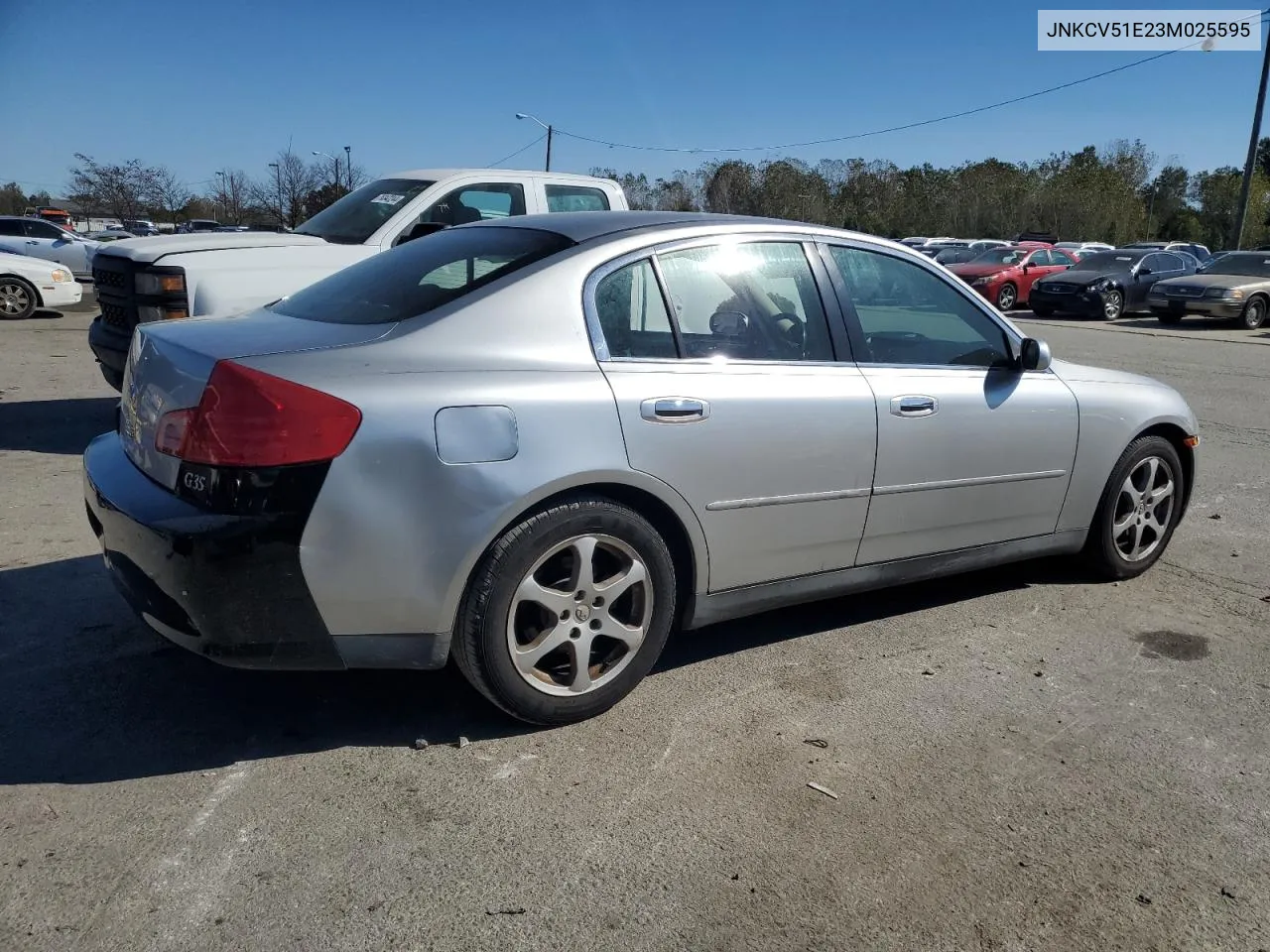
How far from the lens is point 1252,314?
21.4 m

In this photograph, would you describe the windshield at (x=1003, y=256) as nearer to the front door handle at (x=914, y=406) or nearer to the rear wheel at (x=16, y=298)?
the rear wheel at (x=16, y=298)

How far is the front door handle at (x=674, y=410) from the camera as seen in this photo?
3324 mm

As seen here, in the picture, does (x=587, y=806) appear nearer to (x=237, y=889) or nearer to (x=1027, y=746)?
(x=237, y=889)

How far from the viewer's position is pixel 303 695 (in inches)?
138

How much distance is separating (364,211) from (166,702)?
17.9 ft

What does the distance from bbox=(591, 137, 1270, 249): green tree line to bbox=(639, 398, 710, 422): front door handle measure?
5064cm

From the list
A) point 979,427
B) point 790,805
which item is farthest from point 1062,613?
point 790,805

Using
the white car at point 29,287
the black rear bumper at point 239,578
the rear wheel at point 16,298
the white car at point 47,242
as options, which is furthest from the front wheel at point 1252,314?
the white car at point 47,242

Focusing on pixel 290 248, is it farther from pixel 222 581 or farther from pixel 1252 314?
pixel 1252 314

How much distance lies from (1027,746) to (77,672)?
313cm

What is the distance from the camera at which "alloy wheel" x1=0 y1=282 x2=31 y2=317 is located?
15.3 metres

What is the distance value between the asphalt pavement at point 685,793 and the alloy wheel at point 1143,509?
0.45 meters

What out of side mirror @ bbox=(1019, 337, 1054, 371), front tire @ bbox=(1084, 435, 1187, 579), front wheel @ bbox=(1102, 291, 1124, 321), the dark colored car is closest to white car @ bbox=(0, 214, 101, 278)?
the dark colored car

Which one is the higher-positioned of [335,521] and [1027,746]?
[335,521]
